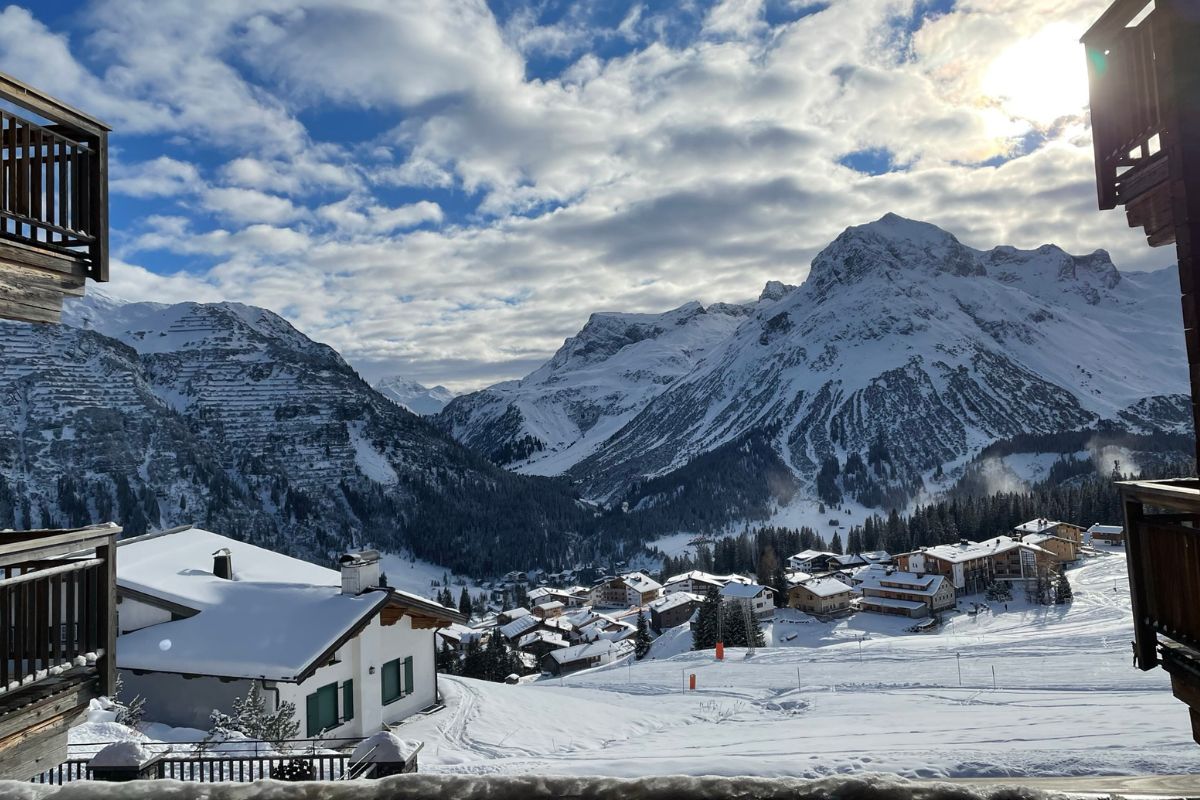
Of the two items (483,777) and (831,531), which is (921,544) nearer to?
(831,531)

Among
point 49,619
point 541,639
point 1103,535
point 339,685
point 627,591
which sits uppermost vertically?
point 49,619

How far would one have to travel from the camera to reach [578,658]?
231 ft

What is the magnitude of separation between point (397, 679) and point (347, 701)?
2.00m

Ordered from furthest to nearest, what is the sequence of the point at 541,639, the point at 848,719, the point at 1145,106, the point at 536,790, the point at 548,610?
1. the point at 548,610
2. the point at 541,639
3. the point at 848,719
4. the point at 1145,106
5. the point at 536,790

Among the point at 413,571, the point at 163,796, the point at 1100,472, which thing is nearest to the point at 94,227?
the point at 163,796

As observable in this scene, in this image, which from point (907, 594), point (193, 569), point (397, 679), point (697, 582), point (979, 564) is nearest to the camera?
point (397, 679)

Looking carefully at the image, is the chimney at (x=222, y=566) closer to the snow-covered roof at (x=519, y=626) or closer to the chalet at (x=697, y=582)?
the snow-covered roof at (x=519, y=626)

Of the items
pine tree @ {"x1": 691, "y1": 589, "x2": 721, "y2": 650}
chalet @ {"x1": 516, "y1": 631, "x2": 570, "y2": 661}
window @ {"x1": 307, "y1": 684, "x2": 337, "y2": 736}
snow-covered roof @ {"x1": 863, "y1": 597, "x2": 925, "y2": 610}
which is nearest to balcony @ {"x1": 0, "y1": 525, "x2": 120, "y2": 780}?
window @ {"x1": 307, "y1": 684, "x2": 337, "y2": 736}

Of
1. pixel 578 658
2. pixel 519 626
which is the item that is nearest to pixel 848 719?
pixel 578 658

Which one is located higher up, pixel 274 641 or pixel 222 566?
pixel 222 566

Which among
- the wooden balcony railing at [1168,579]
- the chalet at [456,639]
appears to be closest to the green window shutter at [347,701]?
the wooden balcony railing at [1168,579]

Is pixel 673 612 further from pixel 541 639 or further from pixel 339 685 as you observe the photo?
pixel 339 685

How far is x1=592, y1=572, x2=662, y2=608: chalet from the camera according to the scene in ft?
397

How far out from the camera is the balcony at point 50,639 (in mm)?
7059
